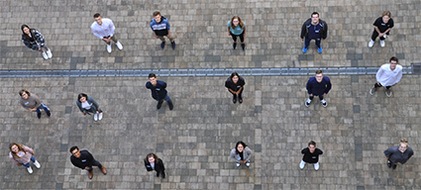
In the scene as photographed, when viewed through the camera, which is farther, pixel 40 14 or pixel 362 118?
pixel 40 14

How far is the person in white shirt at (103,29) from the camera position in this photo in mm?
13376

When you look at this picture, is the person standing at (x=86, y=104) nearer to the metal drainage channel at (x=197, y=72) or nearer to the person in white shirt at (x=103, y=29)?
the metal drainage channel at (x=197, y=72)

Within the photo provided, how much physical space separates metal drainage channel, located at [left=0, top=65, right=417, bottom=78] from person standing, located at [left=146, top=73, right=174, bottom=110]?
109 centimetres

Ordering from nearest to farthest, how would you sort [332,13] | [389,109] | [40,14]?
[389,109], [332,13], [40,14]

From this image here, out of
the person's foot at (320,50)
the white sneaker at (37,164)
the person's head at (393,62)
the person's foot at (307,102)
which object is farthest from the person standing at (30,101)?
the person's head at (393,62)

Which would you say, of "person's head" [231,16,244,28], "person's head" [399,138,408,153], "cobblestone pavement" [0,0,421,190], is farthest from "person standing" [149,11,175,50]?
"person's head" [399,138,408,153]

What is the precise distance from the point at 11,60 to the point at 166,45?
16.4ft

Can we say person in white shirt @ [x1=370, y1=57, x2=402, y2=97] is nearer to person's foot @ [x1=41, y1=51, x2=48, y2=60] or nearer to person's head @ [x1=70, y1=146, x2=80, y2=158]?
person's head @ [x1=70, y1=146, x2=80, y2=158]

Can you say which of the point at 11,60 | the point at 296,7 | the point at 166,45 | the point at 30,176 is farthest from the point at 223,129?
the point at 11,60

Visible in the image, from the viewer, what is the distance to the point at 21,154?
12.2 metres

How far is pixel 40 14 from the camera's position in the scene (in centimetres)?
1562

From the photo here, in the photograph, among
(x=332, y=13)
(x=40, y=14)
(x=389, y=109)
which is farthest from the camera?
(x=40, y=14)

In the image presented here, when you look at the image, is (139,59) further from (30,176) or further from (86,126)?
(30,176)

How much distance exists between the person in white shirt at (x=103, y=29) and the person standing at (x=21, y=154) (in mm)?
3796
